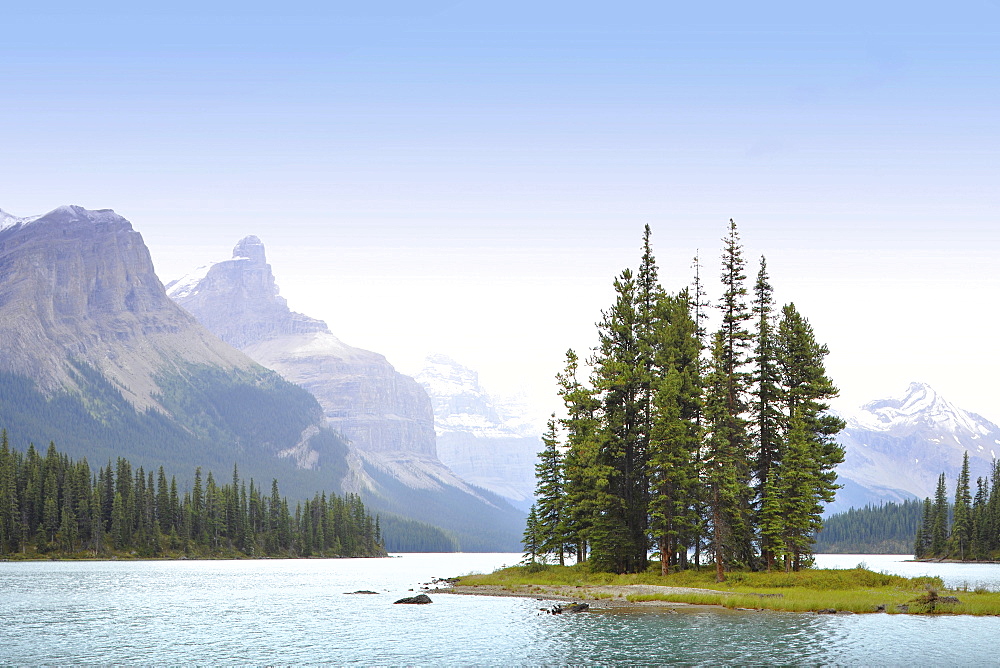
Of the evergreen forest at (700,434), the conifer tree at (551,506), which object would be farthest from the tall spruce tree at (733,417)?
the conifer tree at (551,506)

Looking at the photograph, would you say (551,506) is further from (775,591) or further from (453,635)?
(453,635)

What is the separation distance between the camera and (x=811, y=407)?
3236 inches

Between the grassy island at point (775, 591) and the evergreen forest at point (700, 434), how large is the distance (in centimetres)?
257

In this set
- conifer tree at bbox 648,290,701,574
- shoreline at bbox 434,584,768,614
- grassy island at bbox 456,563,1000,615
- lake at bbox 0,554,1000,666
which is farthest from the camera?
conifer tree at bbox 648,290,701,574

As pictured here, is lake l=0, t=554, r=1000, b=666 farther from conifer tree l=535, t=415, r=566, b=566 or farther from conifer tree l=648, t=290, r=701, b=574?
conifer tree l=535, t=415, r=566, b=566

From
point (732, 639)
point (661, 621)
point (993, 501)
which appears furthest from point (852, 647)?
point (993, 501)

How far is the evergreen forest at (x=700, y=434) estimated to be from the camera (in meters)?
78.6

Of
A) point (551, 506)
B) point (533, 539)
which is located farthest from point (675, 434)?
point (533, 539)

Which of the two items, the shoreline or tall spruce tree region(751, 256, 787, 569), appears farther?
tall spruce tree region(751, 256, 787, 569)

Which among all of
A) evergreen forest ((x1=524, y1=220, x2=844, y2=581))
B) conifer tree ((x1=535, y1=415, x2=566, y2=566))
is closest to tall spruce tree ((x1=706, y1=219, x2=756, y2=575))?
evergreen forest ((x1=524, y1=220, x2=844, y2=581))

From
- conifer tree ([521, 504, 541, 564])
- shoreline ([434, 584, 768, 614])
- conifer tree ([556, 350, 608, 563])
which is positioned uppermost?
conifer tree ([556, 350, 608, 563])

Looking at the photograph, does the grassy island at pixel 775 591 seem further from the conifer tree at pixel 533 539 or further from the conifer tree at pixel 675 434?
the conifer tree at pixel 533 539

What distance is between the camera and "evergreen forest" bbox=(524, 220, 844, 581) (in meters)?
78.6

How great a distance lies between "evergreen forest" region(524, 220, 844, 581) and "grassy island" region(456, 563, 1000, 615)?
8.42 ft
